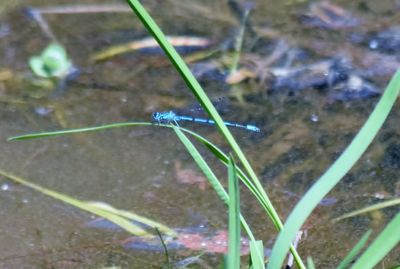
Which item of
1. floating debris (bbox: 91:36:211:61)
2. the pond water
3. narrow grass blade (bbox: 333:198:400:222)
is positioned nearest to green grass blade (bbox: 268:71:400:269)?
the pond water

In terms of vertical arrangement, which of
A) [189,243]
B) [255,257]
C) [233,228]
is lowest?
[189,243]

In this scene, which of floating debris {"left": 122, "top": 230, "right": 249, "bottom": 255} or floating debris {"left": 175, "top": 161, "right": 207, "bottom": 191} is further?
floating debris {"left": 175, "top": 161, "right": 207, "bottom": 191}

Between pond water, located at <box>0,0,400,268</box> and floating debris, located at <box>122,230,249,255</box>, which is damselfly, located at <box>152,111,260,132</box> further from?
floating debris, located at <box>122,230,249,255</box>

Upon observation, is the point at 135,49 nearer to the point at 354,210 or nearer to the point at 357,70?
the point at 357,70

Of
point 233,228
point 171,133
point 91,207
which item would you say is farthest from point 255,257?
point 171,133

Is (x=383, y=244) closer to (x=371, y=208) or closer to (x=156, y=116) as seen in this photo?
(x=371, y=208)
